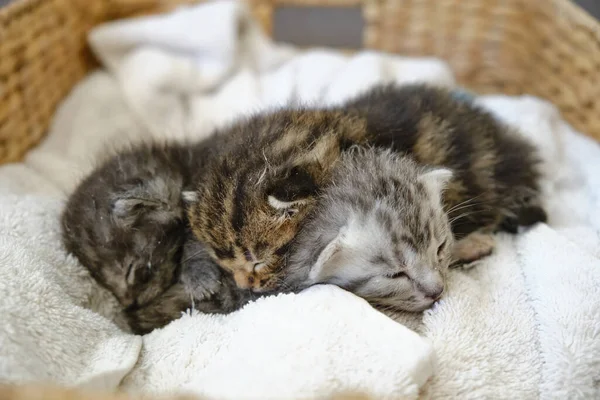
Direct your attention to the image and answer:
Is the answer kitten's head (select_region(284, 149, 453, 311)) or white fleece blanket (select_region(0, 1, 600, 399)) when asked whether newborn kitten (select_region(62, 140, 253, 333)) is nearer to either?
white fleece blanket (select_region(0, 1, 600, 399))

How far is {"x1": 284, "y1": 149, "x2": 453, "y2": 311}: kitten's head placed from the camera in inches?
54.9

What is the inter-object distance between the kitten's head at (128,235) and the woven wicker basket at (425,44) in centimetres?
60

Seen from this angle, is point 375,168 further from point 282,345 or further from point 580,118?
point 580,118

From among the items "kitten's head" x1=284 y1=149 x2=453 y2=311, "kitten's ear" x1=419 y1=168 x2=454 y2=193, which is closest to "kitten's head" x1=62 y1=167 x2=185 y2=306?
"kitten's head" x1=284 y1=149 x2=453 y2=311

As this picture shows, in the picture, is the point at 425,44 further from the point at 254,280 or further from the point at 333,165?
the point at 254,280

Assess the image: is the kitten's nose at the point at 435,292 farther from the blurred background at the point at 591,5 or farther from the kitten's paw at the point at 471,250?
the blurred background at the point at 591,5

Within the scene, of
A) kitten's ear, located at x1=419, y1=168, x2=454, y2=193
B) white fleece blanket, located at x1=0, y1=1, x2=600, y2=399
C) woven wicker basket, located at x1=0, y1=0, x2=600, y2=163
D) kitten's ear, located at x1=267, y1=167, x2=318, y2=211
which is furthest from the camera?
woven wicker basket, located at x1=0, y1=0, x2=600, y2=163

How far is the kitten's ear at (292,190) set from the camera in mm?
1359

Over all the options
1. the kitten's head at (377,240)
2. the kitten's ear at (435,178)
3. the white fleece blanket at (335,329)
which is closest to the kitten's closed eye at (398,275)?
the kitten's head at (377,240)

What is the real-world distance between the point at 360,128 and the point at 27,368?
103 centimetres

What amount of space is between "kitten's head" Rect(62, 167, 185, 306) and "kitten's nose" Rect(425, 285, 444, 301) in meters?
0.76

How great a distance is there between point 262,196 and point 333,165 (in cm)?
24

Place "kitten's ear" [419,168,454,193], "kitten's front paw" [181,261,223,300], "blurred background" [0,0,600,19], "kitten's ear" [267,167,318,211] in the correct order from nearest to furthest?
1. "kitten's ear" [267,167,318,211]
2. "kitten's ear" [419,168,454,193]
3. "kitten's front paw" [181,261,223,300]
4. "blurred background" [0,0,600,19]

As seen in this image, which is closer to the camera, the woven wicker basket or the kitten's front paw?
the kitten's front paw
